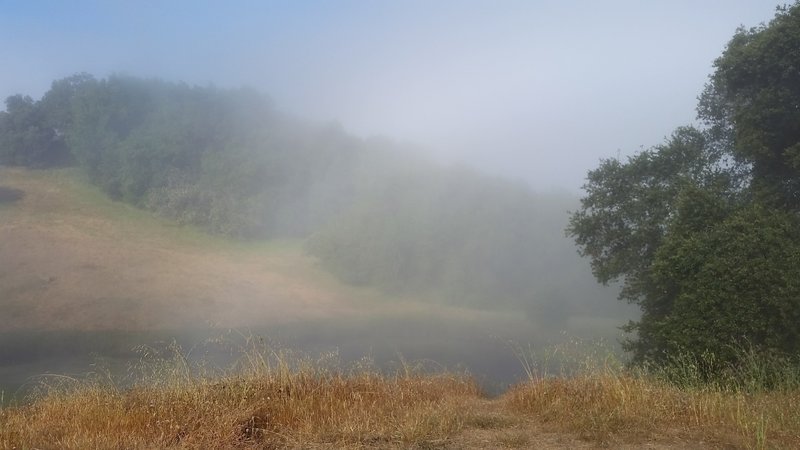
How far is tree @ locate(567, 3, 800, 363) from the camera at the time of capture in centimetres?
1055

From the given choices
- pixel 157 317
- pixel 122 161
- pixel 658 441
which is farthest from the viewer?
pixel 122 161

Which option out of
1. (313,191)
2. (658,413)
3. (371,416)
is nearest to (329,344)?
(371,416)

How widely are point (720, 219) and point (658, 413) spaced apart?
9.14 metres

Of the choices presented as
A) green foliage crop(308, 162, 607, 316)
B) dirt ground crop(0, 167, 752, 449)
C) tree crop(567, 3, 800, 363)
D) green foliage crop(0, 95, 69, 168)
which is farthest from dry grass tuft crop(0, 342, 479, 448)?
green foliage crop(0, 95, 69, 168)

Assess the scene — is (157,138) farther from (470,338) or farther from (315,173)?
(470,338)

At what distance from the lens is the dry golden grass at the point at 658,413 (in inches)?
202

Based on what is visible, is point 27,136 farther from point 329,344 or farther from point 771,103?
point 771,103

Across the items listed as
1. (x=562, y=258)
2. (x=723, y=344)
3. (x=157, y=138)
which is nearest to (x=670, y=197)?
(x=723, y=344)

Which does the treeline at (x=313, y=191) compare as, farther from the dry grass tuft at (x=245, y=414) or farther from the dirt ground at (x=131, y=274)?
the dry grass tuft at (x=245, y=414)

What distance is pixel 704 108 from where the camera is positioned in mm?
18438

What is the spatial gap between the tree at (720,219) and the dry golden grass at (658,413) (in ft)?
12.9

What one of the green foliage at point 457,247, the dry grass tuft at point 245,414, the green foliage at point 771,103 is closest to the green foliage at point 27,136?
the green foliage at point 457,247

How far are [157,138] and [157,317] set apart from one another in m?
22.7

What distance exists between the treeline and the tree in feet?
53.7
